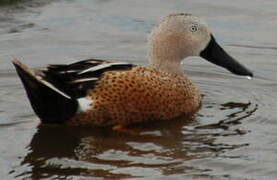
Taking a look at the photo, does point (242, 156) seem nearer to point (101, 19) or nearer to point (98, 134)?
point (98, 134)

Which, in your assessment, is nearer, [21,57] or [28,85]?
[28,85]

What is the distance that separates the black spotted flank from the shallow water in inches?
16.2

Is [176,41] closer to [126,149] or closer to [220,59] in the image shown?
[220,59]

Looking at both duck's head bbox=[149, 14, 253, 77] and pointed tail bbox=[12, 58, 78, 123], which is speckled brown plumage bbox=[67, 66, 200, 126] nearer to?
pointed tail bbox=[12, 58, 78, 123]

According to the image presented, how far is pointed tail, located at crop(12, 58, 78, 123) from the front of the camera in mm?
7980

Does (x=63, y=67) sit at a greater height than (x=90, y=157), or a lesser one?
greater

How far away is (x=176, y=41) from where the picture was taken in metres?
→ 9.18

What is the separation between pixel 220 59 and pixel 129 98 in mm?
1473

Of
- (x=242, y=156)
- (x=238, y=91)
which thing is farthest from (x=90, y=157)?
(x=238, y=91)

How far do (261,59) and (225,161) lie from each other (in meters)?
3.18

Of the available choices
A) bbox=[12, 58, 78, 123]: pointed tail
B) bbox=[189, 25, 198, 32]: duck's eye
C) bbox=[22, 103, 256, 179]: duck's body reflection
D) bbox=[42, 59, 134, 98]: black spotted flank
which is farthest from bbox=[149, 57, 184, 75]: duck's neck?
bbox=[12, 58, 78, 123]: pointed tail

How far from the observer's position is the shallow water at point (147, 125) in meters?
7.48

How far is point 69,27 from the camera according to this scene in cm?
1170

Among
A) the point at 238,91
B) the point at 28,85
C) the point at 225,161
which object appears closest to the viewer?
the point at 225,161
